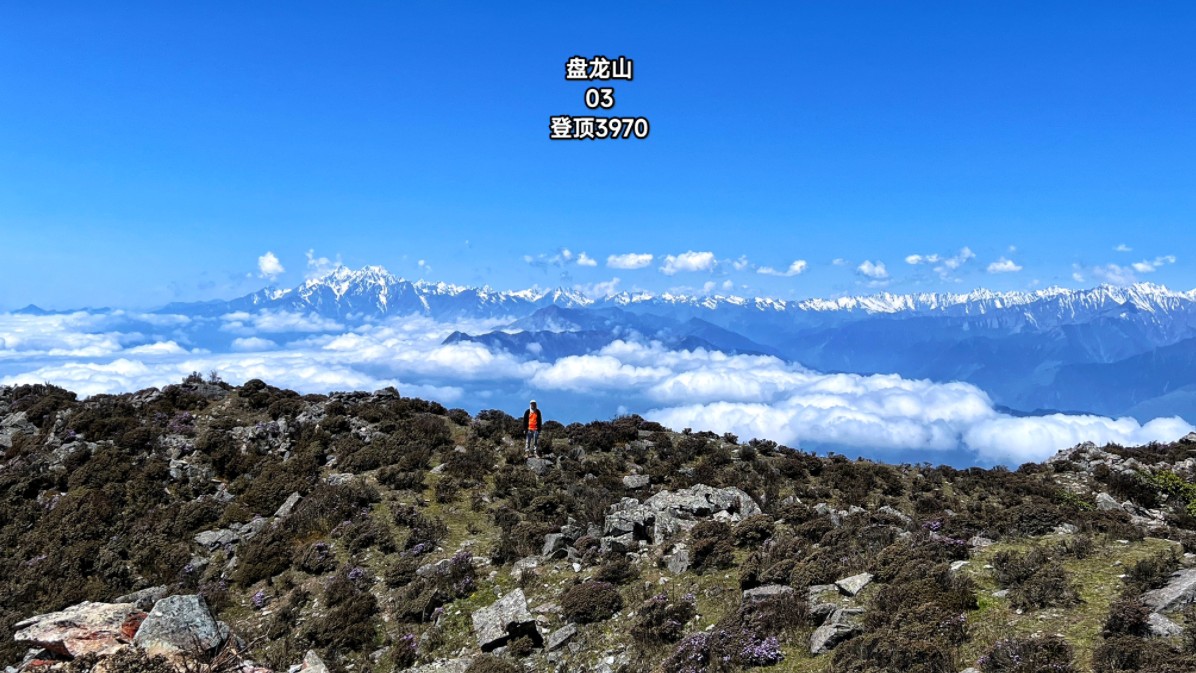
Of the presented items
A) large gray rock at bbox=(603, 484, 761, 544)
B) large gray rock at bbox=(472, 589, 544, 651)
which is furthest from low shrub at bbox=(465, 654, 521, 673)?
large gray rock at bbox=(603, 484, 761, 544)

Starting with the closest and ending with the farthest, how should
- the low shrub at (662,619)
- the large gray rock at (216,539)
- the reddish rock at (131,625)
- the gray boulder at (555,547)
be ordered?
the reddish rock at (131,625) < the low shrub at (662,619) < the gray boulder at (555,547) < the large gray rock at (216,539)

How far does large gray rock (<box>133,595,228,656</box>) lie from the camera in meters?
10.7

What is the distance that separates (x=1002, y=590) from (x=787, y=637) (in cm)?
456

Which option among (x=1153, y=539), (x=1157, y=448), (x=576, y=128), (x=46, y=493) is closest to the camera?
(x=1153, y=539)

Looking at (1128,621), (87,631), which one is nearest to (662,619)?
(1128,621)

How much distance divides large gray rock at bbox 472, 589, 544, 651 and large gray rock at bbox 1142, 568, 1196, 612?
457 inches

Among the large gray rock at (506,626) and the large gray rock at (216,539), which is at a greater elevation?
the large gray rock at (216,539)

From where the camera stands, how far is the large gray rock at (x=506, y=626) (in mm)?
13094

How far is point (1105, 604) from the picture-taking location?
10.3 metres

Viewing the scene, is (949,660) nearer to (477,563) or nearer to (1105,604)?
(1105,604)

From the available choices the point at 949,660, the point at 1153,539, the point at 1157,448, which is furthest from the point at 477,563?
the point at 1157,448

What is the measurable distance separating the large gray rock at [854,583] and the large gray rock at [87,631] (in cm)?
1472

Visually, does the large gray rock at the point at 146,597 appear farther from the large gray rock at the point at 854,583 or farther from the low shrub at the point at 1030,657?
the low shrub at the point at 1030,657

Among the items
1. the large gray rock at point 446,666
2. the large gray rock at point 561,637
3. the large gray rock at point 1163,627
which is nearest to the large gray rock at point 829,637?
the large gray rock at point 1163,627
